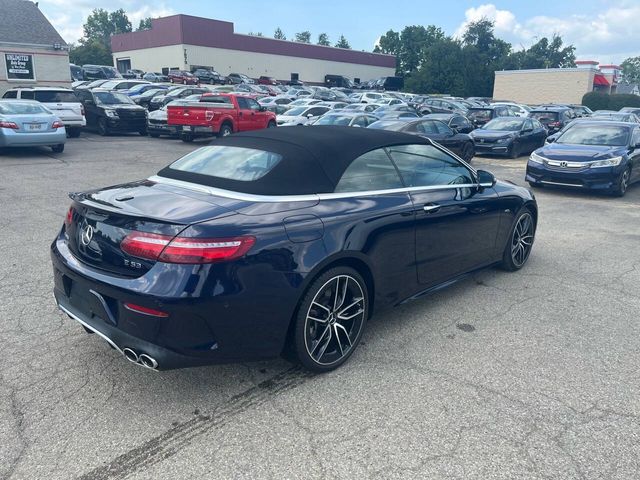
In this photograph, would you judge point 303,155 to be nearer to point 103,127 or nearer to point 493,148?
point 493,148

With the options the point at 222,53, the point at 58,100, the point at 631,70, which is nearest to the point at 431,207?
the point at 58,100

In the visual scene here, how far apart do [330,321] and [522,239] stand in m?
3.19

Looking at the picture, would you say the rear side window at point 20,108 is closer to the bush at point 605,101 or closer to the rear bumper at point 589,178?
the rear bumper at point 589,178

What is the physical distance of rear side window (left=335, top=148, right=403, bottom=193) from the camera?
383 cm

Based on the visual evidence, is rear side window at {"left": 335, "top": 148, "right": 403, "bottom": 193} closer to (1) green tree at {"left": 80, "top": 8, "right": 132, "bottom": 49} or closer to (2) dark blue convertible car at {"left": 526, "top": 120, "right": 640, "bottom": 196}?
(2) dark blue convertible car at {"left": 526, "top": 120, "right": 640, "bottom": 196}

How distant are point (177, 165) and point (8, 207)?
5415 mm

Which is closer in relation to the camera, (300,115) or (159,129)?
(159,129)

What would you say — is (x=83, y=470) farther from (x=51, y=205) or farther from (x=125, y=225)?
(x=51, y=205)

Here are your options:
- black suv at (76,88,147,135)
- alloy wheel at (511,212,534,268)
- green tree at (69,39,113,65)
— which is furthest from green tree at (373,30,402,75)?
alloy wheel at (511,212,534,268)

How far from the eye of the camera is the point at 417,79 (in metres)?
64.8

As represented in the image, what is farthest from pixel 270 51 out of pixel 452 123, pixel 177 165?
pixel 177 165

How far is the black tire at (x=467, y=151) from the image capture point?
1560cm

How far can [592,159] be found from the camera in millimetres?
10477

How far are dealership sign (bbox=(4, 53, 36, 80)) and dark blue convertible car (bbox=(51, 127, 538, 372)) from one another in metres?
24.1
